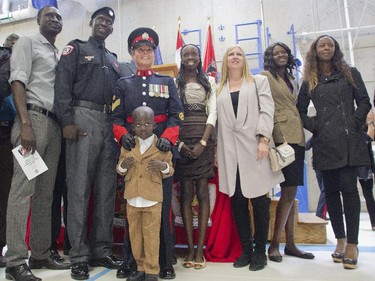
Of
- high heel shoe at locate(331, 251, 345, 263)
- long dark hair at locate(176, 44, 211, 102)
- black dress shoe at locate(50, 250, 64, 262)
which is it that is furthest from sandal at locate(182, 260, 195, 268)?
long dark hair at locate(176, 44, 211, 102)

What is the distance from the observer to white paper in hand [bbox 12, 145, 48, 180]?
1821 millimetres

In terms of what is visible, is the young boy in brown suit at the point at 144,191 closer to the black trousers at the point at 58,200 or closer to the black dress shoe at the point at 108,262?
the black dress shoe at the point at 108,262

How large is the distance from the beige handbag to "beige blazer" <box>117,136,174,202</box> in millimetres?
694

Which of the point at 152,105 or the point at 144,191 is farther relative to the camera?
the point at 152,105

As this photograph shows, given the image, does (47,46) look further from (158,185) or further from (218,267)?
(218,267)

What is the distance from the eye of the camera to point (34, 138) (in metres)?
1.86

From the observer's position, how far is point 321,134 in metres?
2.17

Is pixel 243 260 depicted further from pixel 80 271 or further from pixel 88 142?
pixel 88 142

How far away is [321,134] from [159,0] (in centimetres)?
540

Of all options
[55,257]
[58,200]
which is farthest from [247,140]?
[55,257]

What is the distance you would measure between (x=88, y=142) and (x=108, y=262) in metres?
0.79

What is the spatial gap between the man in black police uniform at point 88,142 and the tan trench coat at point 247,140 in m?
0.74

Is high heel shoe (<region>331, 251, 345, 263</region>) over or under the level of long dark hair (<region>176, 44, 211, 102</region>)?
under

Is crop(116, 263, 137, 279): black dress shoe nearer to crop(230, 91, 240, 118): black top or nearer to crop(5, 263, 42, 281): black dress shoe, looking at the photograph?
crop(5, 263, 42, 281): black dress shoe
